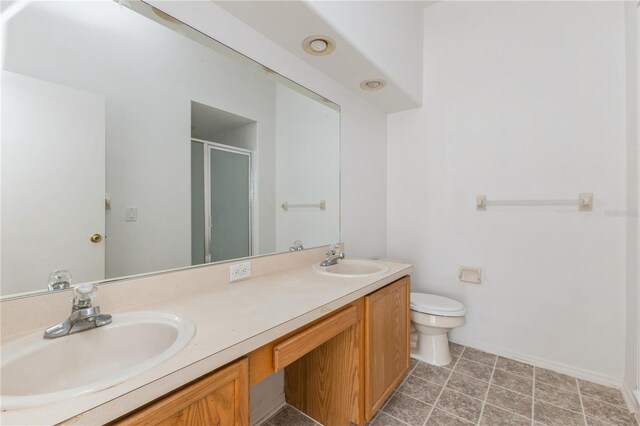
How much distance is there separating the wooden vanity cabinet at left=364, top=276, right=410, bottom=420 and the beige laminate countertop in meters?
0.09

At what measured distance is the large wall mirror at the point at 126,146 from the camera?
2.70ft

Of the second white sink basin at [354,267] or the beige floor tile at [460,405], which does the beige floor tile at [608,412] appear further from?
the second white sink basin at [354,267]

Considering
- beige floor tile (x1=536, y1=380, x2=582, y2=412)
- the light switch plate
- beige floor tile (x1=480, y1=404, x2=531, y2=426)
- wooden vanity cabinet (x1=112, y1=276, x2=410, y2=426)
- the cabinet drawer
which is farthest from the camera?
beige floor tile (x1=536, y1=380, x2=582, y2=412)

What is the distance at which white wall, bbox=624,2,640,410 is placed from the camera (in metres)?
1.47

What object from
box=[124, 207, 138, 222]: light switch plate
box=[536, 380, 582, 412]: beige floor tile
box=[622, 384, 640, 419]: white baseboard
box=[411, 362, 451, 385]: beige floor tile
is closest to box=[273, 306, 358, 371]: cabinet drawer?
box=[124, 207, 138, 222]: light switch plate

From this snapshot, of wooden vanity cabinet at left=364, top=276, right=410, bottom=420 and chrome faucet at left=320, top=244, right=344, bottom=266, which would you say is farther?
chrome faucet at left=320, top=244, right=344, bottom=266

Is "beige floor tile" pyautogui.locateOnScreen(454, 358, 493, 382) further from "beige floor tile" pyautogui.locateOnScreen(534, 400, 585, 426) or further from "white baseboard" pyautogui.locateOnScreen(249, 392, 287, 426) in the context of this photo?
"white baseboard" pyautogui.locateOnScreen(249, 392, 287, 426)

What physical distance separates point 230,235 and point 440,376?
5.50ft

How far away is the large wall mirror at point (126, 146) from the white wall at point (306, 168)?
0.13ft

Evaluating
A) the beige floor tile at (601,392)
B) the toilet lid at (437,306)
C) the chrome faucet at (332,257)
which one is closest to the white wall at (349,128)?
the chrome faucet at (332,257)

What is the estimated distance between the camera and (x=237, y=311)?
0.94 metres

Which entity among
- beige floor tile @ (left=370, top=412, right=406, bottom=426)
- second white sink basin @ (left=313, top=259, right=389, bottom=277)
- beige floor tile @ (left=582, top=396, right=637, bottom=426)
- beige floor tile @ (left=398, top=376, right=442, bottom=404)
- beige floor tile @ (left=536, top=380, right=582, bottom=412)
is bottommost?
beige floor tile @ (left=370, top=412, right=406, bottom=426)

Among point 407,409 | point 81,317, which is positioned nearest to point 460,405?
point 407,409

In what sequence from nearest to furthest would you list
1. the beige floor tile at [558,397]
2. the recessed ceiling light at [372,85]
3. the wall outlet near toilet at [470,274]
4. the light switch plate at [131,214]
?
the light switch plate at [131,214]
the beige floor tile at [558,397]
the recessed ceiling light at [372,85]
the wall outlet near toilet at [470,274]
